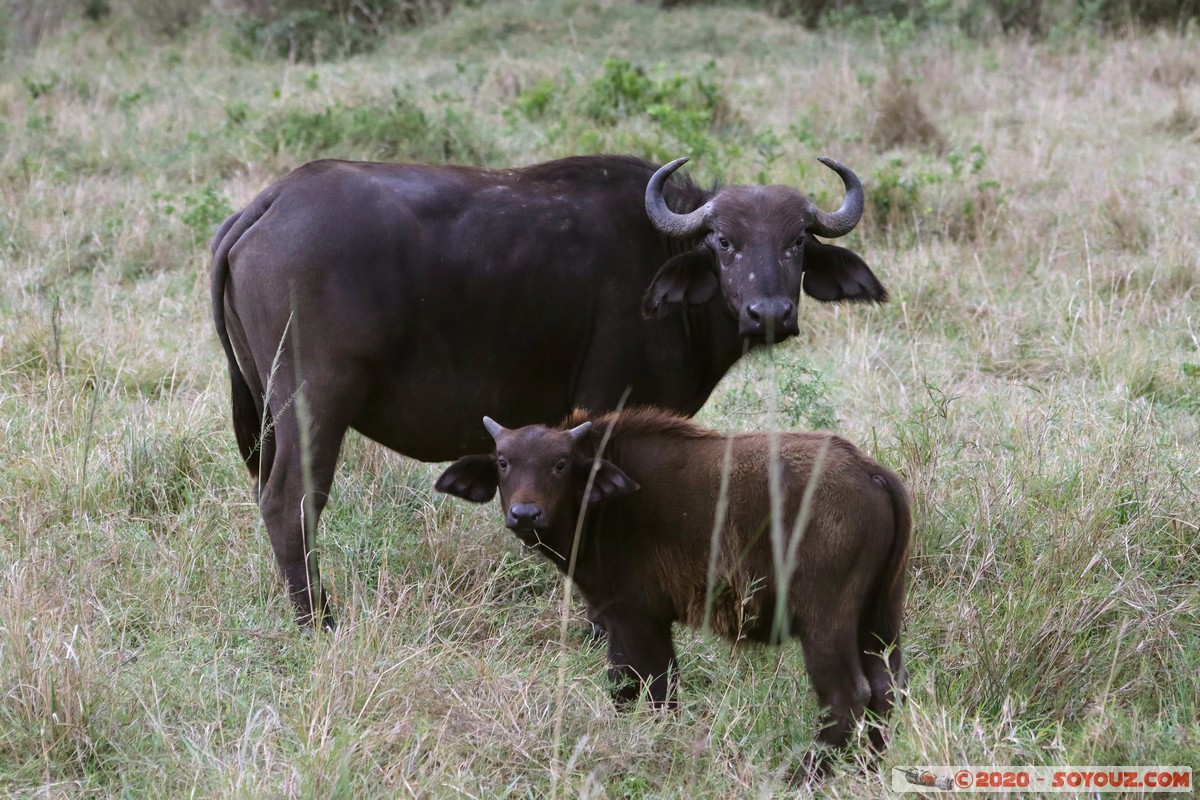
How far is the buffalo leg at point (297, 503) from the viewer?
512 cm

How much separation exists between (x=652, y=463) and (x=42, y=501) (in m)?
2.77

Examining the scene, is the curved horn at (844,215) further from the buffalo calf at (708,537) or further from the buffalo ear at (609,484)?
the buffalo ear at (609,484)

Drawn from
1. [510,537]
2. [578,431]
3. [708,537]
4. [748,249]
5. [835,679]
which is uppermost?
[748,249]

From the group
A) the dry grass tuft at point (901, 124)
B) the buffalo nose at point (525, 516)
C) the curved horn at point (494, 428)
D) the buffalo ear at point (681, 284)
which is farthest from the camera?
the dry grass tuft at point (901, 124)

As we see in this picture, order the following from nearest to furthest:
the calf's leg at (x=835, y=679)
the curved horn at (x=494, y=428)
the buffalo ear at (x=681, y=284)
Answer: the calf's leg at (x=835, y=679)
the curved horn at (x=494, y=428)
the buffalo ear at (x=681, y=284)

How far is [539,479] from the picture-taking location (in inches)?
174

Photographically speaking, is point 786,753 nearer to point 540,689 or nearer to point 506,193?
point 540,689

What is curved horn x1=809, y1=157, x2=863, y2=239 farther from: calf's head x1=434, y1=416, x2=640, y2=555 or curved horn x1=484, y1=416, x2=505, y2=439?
curved horn x1=484, y1=416, x2=505, y2=439

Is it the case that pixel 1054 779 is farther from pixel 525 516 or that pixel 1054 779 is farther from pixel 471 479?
pixel 471 479

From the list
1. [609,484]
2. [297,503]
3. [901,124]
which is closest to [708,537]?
[609,484]

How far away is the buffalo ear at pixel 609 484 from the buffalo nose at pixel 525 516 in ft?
0.67

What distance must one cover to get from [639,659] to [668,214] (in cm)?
189

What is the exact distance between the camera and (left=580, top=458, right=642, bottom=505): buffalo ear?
172 inches

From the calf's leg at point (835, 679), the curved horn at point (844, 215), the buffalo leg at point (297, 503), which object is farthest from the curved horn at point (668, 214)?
the calf's leg at point (835, 679)
